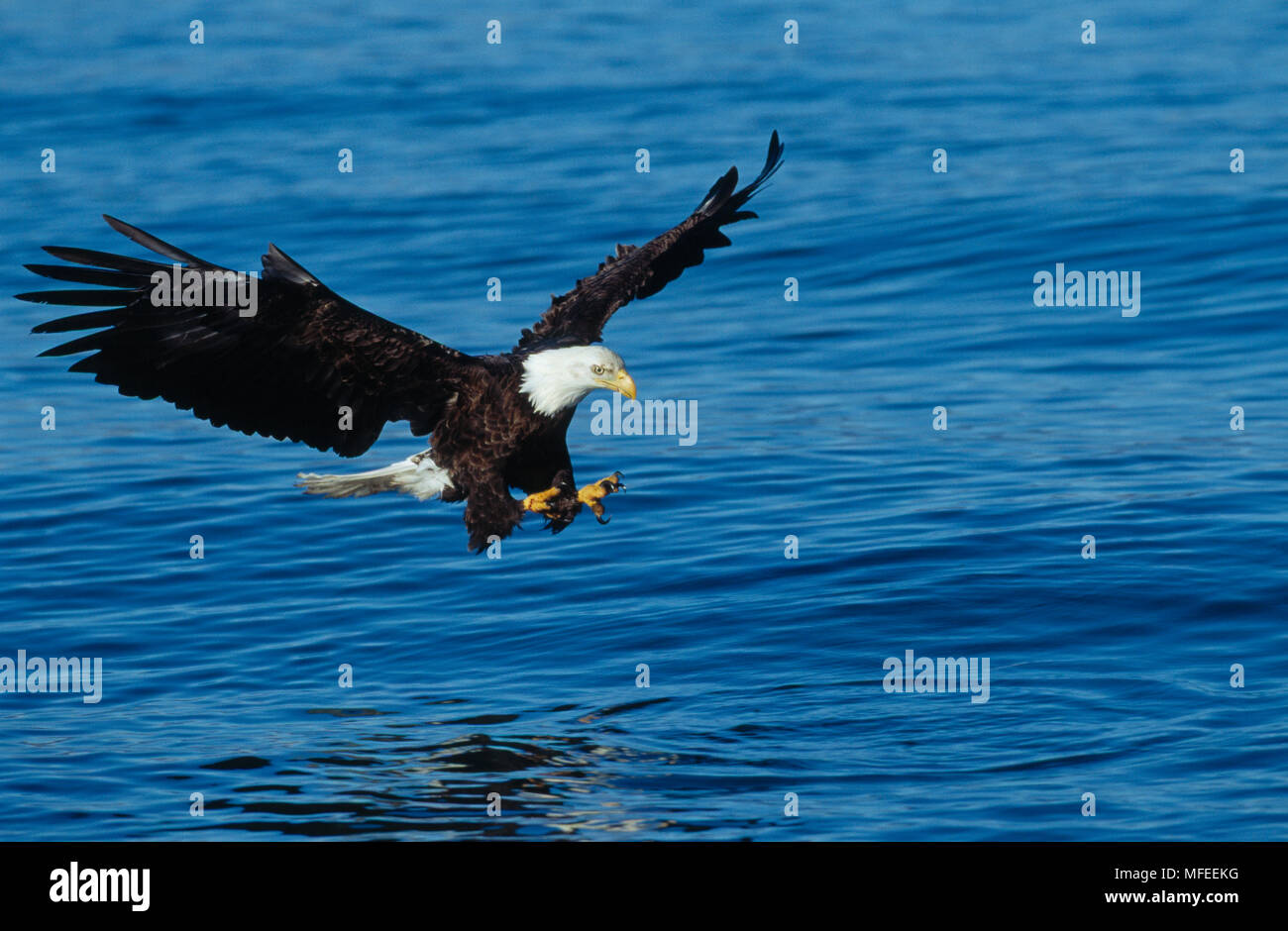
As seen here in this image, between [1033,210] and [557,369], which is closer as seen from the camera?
[557,369]

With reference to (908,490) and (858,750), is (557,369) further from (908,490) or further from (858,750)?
(908,490)

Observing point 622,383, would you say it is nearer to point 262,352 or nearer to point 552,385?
point 552,385

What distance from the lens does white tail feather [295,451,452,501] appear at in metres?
9.30

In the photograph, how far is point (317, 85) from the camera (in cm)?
2597

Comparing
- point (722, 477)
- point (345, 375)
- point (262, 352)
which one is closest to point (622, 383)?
point (345, 375)

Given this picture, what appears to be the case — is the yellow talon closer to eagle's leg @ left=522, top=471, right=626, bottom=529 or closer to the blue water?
eagle's leg @ left=522, top=471, right=626, bottom=529

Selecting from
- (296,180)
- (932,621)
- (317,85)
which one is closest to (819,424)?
(932,621)

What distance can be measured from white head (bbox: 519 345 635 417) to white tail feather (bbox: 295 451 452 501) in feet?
2.53

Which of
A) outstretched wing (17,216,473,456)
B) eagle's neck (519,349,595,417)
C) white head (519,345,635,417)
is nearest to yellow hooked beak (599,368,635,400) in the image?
white head (519,345,635,417)

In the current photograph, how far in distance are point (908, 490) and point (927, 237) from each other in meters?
6.59

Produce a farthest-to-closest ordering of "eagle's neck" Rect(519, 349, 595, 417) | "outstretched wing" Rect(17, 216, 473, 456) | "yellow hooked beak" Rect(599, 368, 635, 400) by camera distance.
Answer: "eagle's neck" Rect(519, 349, 595, 417) < "yellow hooked beak" Rect(599, 368, 635, 400) < "outstretched wing" Rect(17, 216, 473, 456)

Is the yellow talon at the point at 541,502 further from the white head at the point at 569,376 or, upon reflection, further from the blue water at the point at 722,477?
the blue water at the point at 722,477

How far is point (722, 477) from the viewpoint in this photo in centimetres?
1366

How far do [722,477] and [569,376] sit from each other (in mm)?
5053
